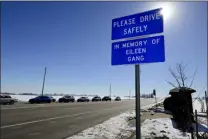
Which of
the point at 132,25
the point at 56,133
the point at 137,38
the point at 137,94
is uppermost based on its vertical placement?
the point at 132,25

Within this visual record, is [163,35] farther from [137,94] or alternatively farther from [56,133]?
[56,133]

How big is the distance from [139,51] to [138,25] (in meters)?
0.58

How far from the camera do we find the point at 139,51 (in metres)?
4.54

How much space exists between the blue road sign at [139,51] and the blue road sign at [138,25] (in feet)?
0.51

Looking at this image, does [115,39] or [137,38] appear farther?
[115,39]

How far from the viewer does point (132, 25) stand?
4746mm

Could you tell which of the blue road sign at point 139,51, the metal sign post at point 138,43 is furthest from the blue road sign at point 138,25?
the blue road sign at point 139,51

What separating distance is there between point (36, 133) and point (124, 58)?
22.9ft

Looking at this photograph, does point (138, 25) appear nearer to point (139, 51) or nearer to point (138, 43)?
point (138, 43)

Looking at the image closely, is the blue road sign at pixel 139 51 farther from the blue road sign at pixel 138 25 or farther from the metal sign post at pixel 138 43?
the blue road sign at pixel 138 25

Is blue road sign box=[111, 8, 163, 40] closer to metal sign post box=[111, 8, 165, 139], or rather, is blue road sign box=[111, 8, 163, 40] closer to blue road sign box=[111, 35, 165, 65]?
metal sign post box=[111, 8, 165, 139]

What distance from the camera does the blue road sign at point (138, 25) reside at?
4508 mm

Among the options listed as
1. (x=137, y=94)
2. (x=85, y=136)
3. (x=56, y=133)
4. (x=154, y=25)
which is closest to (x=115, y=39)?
(x=154, y=25)

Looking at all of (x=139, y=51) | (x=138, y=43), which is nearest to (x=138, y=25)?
(x=138, y=43)
